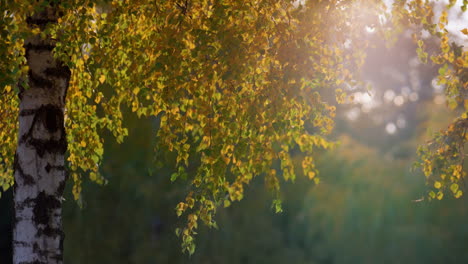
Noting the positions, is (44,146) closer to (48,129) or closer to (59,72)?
(48,129)

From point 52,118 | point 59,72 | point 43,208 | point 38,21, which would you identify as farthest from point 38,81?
point 43,208

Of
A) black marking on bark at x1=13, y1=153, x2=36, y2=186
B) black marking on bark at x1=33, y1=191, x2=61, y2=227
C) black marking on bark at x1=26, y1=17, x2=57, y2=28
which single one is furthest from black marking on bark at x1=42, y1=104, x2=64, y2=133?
black marking on bark at x1=26, y1=17, x2=57, y2=28

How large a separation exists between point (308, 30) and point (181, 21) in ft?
Answer: 3.14

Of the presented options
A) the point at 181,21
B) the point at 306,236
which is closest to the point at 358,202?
the point at 306,236

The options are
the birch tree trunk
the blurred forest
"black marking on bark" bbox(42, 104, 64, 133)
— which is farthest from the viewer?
the blurred forest

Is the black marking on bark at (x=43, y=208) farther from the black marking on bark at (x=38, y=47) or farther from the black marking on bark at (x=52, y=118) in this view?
the black marking on bark at (x=38, y=47)

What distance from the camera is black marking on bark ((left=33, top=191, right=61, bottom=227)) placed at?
17.7ft

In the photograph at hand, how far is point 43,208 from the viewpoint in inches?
213

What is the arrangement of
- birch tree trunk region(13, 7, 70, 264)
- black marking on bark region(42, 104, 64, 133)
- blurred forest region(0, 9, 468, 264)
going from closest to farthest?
birch tree trunk region(13, 7, 70, 264) < black marking on bark region(42, 104, 64, 133) < blurred forest region(0, 9, 468, 264)

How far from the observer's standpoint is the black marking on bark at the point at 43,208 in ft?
17.7

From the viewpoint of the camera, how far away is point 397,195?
12148mm

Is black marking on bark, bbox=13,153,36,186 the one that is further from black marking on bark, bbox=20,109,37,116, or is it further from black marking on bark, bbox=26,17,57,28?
black marking on bark, bbox=26,17,57,28

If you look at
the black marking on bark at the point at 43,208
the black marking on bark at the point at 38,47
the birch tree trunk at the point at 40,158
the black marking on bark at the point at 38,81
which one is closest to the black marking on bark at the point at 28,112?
the birch tree trunk at the point at 40,158

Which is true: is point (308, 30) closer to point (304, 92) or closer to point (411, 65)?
point (304, 92)
